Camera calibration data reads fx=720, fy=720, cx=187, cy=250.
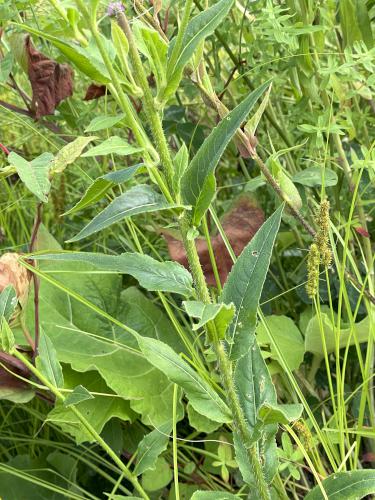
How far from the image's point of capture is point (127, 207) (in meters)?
0.52

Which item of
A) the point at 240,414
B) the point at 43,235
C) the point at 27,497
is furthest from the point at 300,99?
the point at 27,497

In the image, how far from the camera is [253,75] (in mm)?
1020

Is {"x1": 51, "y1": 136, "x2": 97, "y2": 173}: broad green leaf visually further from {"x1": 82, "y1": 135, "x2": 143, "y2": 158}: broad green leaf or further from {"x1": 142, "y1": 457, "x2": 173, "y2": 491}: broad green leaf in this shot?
{"x1": 142, "y1": 457, "x2": 173, "y2": 491}: broad green leaf

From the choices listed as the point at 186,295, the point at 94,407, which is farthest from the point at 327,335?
the point at 186,295

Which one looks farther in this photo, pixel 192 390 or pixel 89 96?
pixel 89 96

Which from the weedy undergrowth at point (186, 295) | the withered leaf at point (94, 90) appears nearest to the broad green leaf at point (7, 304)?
the weedy undergrowth at point (186, 295)

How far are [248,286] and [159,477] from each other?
461 mm

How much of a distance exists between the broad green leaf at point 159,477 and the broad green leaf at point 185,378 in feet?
1.21

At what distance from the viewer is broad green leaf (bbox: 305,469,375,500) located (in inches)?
23.9

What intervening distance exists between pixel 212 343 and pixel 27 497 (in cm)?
59

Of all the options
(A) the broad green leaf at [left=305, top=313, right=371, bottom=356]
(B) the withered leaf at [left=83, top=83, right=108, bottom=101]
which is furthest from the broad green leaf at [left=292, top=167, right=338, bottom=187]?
(B) the withered leaf at [left=83, top=83, right=108, bottom=101]

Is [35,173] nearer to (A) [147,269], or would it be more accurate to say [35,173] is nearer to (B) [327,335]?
(A) [147,269]

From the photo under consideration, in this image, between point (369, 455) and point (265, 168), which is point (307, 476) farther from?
point (265, 168)

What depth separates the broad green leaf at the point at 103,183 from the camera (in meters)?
0.51
